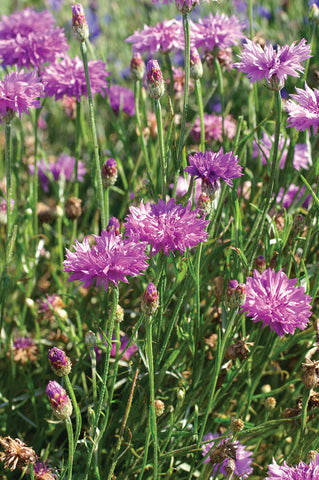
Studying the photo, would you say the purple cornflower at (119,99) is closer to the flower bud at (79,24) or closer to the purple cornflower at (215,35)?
the purple cornflower at (215,35)

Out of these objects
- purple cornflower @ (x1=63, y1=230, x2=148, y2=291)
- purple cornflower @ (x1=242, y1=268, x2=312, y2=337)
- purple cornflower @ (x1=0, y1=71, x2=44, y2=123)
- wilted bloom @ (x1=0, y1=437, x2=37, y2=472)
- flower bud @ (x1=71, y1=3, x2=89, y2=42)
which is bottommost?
wilted bloom @ (x1=0, y1=437, x2=37, y2=472)

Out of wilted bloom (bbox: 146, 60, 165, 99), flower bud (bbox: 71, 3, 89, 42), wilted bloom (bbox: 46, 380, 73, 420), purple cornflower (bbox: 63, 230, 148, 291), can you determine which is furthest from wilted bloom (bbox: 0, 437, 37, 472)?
flower bud (bbox: 71, 3, 89, 42)

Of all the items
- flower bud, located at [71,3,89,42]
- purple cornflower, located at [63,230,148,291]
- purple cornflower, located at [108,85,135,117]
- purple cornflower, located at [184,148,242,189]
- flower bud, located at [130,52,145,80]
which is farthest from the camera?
purple cornflower, located at [108,85,135,117]

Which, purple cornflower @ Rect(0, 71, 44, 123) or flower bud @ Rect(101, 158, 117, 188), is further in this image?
flower bud @ Rect(101, 158, 117, 188)

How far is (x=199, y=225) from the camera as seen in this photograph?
87cm

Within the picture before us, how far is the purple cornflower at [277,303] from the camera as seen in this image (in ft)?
2.95

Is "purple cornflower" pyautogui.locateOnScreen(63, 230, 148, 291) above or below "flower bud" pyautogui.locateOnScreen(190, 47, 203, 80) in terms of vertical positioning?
below

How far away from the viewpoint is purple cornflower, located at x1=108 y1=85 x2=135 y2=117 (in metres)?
1.73

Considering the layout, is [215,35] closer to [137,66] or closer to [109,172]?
[137,66]

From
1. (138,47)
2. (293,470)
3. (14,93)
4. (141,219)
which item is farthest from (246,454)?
(138,47)

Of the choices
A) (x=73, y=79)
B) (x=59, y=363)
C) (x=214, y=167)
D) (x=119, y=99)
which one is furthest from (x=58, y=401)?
(x=119, y=99)

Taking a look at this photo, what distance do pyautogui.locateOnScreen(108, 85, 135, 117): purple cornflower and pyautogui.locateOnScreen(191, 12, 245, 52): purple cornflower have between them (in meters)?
0.44

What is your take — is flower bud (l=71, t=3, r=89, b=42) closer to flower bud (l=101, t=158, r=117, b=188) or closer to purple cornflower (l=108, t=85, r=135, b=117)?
flower bud (l=101, t=158, r=117, b=188)

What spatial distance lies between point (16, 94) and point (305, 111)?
1.86 feet
